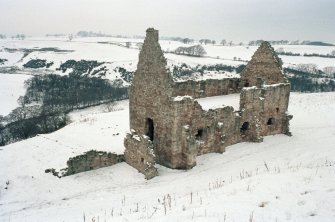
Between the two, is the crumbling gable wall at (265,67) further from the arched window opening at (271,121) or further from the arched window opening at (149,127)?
the arched window opening at (149,127)

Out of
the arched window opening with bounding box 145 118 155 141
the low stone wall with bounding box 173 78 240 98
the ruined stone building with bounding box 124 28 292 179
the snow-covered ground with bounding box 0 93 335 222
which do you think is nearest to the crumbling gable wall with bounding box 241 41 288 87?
the ruined stone building with bounding box 124 28 292 179

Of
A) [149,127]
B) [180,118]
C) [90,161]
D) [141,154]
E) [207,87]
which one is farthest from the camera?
[207,87]

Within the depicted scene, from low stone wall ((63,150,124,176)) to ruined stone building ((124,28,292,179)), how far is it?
39.0 inches

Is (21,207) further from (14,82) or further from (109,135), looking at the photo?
(14,82)

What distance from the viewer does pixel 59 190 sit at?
16.0 meters

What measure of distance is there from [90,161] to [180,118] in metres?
5.33

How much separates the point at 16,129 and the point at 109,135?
18282 millimetres

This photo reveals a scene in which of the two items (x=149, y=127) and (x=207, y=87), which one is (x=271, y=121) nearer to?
(x=207, y=87)

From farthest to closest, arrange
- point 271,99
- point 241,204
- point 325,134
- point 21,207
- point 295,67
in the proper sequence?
point 295,67 → point 325,134 → point 271,99 → point 21,207 → point 241,204

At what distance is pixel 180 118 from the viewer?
17.9m

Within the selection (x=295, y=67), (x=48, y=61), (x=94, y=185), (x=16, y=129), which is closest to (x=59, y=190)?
(x=94, y=185)

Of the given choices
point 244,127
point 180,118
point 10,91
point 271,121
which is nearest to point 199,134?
point 180,118

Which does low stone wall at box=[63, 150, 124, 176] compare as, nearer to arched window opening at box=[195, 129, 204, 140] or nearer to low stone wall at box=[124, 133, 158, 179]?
low stone wall at box=[124, 133, 158, 179]

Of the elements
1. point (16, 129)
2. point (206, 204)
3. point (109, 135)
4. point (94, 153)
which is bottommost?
point (16, 129)
